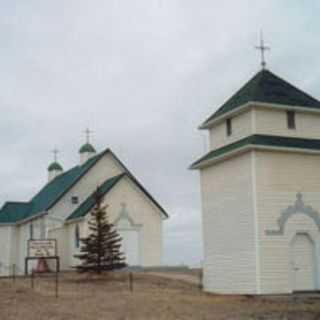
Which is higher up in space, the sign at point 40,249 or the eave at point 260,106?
the eave at point 260,106

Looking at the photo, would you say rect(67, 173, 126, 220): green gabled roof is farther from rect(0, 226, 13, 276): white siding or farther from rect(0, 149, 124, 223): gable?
rect(0, 226, 13, 276): white siding

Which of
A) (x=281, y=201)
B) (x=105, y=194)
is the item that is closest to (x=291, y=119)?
(x=281, y=201)

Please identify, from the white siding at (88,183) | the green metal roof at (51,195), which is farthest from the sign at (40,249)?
the white siding at (88,183)

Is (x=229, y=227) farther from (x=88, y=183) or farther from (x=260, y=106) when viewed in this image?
(x=88, y=183)

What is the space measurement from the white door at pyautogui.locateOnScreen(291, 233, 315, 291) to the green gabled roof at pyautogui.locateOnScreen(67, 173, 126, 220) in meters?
16.1

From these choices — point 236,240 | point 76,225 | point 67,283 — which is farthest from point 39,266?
point 236,240

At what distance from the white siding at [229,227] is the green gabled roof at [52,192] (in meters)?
16.5

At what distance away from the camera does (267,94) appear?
24891mm

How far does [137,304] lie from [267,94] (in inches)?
408

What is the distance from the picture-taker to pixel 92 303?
19578 mm

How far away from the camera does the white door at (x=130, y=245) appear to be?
37.5 m

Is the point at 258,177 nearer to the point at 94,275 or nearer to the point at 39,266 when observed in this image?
the point at 94,275

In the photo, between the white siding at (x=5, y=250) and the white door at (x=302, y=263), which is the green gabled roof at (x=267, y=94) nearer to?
the white door at (x=302, y=263)

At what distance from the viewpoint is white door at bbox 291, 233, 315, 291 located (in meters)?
23.2
